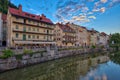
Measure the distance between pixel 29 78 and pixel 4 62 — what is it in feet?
22.9

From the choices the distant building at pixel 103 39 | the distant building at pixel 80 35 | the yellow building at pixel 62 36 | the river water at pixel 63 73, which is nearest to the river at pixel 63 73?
the river water at pixel 63 73

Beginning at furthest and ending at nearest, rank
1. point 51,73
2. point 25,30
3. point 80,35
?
point 80,35 → point 25,30 → point 51,73

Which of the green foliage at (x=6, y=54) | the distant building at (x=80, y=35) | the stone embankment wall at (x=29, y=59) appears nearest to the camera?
the stone embankment wall at (x=29, y=59)

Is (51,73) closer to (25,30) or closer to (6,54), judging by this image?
(6,54)

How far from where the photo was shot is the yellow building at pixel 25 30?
4234 cm

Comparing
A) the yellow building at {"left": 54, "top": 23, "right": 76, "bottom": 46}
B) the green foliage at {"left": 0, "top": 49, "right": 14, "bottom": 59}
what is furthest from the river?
the yellow building at {"left": 54, "top": 23, "right": 76, "bottom": 46}

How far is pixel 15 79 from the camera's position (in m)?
23.7

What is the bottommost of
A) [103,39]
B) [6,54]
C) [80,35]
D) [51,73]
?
[51,73]

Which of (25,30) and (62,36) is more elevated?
(25,30)

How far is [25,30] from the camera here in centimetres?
4603

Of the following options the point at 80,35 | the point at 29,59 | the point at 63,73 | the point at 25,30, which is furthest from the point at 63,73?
the point at 80,35

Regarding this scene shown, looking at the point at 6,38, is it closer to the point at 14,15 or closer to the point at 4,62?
the point at 14,15

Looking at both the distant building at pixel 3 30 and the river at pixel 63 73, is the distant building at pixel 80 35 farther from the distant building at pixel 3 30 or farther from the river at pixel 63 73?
the river at pixel 63 73

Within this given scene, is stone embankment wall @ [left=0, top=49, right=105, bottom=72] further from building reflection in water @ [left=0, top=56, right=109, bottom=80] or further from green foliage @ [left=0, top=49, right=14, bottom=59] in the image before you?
building reflection in water @ [left=0, top=56, right=109, bottom=80]
